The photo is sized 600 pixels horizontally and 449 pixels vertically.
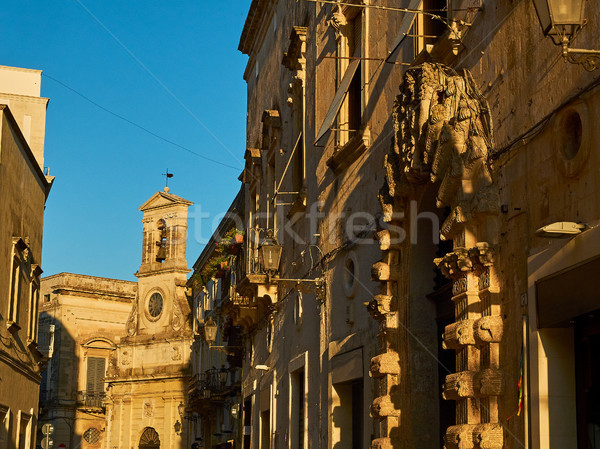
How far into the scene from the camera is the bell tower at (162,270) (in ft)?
159

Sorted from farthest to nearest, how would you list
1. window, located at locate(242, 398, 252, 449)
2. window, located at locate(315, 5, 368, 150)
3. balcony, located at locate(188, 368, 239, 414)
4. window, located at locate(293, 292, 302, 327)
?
1. balcony, located at locate(188, 368, 239, 414)
2. window, located at locate(242, 398, 252, 449)
3. window, located at locate(293, 292, 302, 327)
4. window, located at locate(315, 5, 368, 150)

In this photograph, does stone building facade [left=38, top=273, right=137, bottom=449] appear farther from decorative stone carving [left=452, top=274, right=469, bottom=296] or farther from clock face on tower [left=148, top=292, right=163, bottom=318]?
decorative stone carving [left=452, top=274, right=469, bottom=296]

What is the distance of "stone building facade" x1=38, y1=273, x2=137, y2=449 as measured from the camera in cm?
5122

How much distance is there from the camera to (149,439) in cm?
4822

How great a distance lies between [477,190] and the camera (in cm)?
819


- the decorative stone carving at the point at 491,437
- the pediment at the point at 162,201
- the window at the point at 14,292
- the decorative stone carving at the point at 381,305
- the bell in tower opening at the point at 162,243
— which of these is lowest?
the decorative stone carving at the point at 491,437

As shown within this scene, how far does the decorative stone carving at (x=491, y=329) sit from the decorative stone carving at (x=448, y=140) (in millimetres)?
892

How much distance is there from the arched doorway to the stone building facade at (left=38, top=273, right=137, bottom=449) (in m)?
2.78

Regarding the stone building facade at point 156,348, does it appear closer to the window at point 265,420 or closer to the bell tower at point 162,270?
the bell tower at point 162,270

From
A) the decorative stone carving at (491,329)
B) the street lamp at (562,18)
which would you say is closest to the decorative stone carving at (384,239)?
the decorative stone carving at (491,329)

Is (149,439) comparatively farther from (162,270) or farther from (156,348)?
(162,270)

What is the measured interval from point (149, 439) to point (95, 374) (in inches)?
268

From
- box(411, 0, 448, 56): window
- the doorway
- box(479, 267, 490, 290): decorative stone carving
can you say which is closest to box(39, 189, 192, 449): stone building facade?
box(411, 0, 448, 56): window

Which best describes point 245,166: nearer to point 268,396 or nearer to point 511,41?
point 268,396
